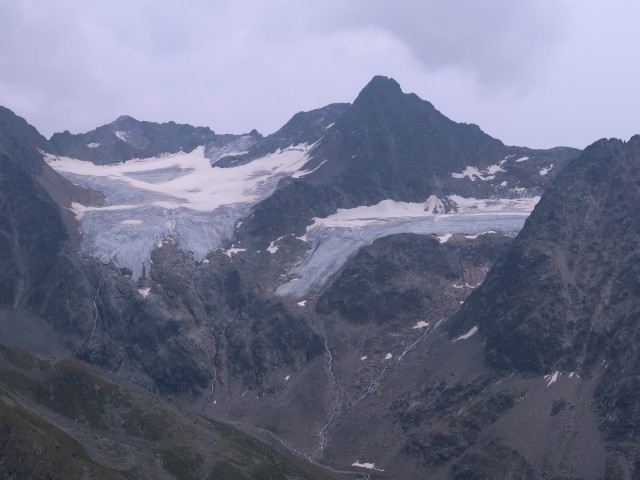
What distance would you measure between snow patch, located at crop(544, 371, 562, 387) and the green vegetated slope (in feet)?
174

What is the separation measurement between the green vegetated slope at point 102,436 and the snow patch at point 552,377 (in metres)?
53.2

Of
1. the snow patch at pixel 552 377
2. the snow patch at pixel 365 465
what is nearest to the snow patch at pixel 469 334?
the snow patch at pixel 552 377

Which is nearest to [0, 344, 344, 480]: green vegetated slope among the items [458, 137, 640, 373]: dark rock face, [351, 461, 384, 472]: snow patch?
[351, 461, 384, 472]: snow patch

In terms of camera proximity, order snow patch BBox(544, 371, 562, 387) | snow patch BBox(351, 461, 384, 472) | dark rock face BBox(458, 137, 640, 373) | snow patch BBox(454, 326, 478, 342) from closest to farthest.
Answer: snow patch BBox(351, 461, 384, 472)
snow patch BBox(544, 371, 562, 387)
dark rock face BBox(458, 137, 640, 373)
snow patch BBox(454, 326, 478, 342)

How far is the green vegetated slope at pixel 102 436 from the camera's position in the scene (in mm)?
116062

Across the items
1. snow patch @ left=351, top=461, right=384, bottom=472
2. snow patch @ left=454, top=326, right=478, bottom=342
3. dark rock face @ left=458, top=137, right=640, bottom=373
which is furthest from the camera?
snow patch @ left=454, top=326, right=478, bottom=342

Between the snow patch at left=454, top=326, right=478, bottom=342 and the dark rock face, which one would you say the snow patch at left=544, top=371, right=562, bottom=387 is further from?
A: the snow patch at left=454, top=326, right=478, bottom=342

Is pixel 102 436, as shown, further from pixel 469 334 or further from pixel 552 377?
pixel 469 334

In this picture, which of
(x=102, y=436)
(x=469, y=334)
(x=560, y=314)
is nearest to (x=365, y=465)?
(x=469, y=334)

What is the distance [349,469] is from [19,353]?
7155 centimetres

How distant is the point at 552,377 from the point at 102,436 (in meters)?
94.3

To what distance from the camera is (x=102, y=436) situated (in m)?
135

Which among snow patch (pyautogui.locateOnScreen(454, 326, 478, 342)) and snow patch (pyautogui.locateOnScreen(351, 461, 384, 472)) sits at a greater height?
snow patch (pyautogui.locateOnScreen(454, 326, 478, 342))

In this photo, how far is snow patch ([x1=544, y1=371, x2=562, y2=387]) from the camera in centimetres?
16750
